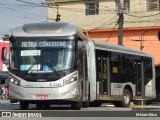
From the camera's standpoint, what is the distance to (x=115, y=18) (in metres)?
52.4

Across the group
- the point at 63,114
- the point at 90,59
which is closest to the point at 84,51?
the point at 90,59

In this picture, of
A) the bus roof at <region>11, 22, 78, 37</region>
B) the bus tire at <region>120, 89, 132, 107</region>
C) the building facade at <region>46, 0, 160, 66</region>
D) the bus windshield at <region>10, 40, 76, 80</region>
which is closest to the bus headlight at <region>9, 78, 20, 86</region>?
the bus windshield at <region>10, 40, 76, 80</region>

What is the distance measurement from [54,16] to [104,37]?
252 inches

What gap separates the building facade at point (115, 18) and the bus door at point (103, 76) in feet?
85.3

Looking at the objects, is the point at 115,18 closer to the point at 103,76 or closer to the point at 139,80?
the point at 139,80

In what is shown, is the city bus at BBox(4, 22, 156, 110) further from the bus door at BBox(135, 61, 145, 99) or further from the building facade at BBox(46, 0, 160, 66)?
the building facade at BBox(46, 0, 160, 66)

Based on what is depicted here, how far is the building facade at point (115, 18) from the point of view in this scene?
5097cm

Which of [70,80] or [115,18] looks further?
[115,18]

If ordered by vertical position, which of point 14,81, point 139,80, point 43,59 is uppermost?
point 43,59

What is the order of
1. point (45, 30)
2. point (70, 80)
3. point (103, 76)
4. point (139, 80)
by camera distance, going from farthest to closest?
point (139, 80) < point (103, 76) < point (45, 30) < point (70, 80)

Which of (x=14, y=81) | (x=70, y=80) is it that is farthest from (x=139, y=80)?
(x=14, y=81)

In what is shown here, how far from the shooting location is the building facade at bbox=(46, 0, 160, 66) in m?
51.0

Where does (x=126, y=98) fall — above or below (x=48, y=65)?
below

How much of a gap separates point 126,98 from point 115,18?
27.6 m
